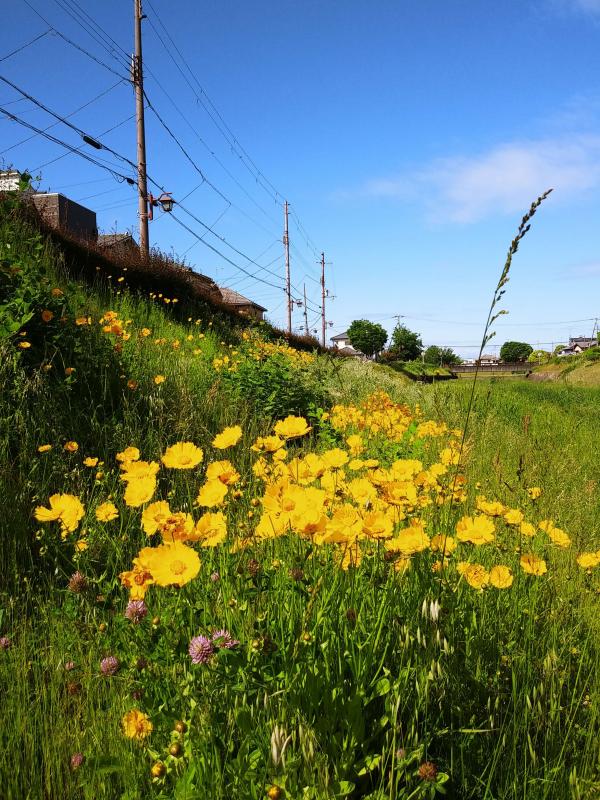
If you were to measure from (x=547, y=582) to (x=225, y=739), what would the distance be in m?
1.40

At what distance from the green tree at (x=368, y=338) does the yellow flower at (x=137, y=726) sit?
74.4 metres

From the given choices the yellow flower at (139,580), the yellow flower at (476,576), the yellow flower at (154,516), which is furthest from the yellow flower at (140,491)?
the yellow flower at (476,576)

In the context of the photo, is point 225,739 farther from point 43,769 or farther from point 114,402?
point 114,402

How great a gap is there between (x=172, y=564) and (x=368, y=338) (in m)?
75.1

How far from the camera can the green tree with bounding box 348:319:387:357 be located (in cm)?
7506

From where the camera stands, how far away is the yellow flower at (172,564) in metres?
1.08

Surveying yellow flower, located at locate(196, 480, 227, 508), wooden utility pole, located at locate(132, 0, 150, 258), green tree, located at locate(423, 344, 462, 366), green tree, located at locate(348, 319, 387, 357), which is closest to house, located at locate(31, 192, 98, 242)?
wooden utility pole, located at locate(132, 0, 150, 258)

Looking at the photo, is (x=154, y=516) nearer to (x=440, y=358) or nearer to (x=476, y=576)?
(x=476, y=576)

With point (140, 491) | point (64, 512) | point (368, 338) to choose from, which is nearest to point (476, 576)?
point (140, 491)

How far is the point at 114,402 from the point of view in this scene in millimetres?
3656

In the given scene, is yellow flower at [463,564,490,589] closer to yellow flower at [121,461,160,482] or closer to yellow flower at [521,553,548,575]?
yellow flower at [521,553,548,575]

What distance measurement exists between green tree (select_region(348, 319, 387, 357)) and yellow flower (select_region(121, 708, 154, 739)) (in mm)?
74379

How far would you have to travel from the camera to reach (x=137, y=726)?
113 cm

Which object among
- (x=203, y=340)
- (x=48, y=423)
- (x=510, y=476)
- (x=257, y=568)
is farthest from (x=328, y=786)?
(x=203, y=340)
